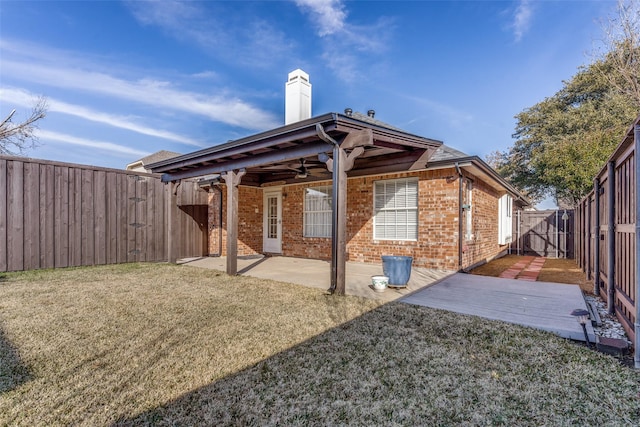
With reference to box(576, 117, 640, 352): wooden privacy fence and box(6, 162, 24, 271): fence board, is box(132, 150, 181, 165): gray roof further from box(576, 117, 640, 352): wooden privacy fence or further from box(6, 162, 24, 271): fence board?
box(576, 117, 640, 352): wooden privacy fence

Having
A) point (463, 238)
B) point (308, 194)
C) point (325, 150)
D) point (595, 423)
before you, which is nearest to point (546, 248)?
point (463, 238)

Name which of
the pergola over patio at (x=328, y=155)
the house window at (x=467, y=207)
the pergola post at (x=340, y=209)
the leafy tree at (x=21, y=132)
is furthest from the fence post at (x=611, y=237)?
the leafy tree at (x=21, y=132)

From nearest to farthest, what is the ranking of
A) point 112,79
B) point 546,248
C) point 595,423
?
point 595,423 → point 112,79 → point 546,248

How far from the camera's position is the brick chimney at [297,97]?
856 cm

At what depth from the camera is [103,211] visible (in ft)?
26.3

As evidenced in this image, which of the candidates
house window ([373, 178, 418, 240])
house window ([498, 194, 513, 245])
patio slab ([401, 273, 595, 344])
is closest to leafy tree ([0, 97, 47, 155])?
house window ([373, 178, 418, 240])

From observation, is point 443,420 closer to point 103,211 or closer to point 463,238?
point 463,238

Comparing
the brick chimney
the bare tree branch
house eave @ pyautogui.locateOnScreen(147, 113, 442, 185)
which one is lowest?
house eave @ pyautogui.locateOnScreen(147, 113, 442, 185)

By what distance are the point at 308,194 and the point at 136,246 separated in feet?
16.4

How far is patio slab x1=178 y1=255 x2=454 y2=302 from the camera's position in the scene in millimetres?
5207

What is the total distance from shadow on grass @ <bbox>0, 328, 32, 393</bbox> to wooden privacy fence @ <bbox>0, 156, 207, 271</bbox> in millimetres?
5210

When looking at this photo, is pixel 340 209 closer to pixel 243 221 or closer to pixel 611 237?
pixel 611 237

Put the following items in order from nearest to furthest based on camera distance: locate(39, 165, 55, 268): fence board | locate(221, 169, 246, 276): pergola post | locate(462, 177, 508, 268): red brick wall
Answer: locate(221, 169, 246, 276): pergola post → locate(39, 165, 55, 268): fence board → locate(462, 177, 508, 268): red brick wall

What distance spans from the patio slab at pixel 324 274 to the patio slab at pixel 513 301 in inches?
12.3
